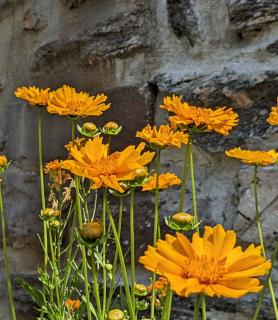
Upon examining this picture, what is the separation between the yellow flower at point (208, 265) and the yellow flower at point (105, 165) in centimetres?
10

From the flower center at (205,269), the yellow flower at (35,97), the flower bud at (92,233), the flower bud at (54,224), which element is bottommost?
the flower bud at (54,224)

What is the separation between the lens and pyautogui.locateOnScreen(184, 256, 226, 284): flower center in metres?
0.40

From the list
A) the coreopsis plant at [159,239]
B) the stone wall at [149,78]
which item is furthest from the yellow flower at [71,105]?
the stone wall at [149,78]

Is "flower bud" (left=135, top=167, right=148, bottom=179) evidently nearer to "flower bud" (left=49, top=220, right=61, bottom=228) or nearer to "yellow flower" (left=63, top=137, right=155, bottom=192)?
"yellow flower" (left=63, top=137, right=155, bottom=192)

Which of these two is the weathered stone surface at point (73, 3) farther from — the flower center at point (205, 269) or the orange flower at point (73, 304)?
the flower center at point (205, 269)

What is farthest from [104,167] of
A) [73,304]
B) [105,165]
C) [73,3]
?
[73,3]

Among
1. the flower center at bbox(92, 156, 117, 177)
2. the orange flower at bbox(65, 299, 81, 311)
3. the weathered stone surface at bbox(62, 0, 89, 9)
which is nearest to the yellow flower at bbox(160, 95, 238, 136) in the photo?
the flower center at bbox(92, 156, 117, 177)

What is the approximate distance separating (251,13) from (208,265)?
54cm

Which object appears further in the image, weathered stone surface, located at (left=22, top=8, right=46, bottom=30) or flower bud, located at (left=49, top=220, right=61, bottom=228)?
weathered stone surface, located at (left=22, top=8, right=46, bottom=30)

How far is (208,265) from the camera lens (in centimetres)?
41

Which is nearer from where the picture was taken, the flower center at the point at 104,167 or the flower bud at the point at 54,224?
the flower center at the point at 104,167

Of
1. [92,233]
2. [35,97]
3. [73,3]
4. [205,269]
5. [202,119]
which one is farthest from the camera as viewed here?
[73,3]

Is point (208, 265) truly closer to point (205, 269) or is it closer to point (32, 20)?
point (205, 269)

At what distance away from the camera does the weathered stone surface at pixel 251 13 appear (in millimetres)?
827
